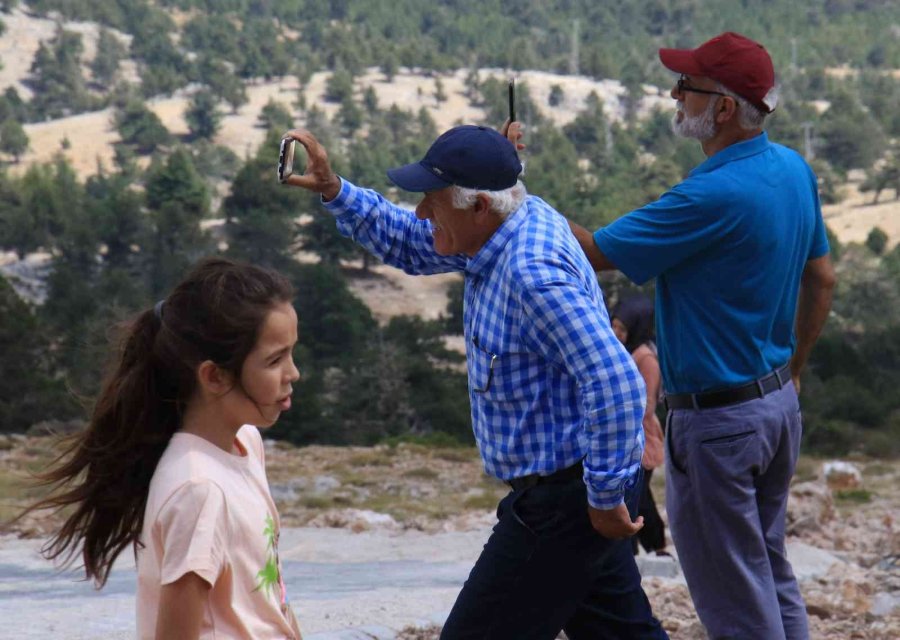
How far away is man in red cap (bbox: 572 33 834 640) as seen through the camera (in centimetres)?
322

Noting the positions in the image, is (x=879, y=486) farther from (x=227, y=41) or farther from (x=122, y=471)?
(x=227, y=41)

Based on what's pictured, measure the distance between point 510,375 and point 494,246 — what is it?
0.83 ft

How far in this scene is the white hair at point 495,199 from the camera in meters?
2.88

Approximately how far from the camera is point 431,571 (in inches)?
298

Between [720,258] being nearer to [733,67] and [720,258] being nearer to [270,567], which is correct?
[733,67]

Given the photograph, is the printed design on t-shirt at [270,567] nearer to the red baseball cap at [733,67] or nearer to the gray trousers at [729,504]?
the gray trousers at [729,504]

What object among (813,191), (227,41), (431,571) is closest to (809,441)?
(431,571)

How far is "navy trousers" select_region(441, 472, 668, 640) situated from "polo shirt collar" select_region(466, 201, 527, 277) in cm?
44

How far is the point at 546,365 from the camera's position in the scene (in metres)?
2.81

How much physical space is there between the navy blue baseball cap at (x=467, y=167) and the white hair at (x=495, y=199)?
0.01 metres

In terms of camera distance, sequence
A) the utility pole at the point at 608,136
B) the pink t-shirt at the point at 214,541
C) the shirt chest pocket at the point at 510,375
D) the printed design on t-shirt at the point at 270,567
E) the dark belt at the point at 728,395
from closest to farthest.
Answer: the pink t-shirt at the point at 214,541 < the printed design on t-shirt at the point at 270,567 < the shirt chest pocket at the point at 510,375 < the dark belt at the point at 728,395 < the utility pole at the point at 608,136

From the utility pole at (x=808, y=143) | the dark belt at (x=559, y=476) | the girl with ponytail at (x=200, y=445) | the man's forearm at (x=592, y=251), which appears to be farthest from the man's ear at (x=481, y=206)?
the utility pole at (x=808, y=143)

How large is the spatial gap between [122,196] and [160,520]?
1585 inches

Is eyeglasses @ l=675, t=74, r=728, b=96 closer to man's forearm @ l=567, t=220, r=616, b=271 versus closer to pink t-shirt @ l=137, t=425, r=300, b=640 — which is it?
man's forearm @ l=567, t=220, r=616, b=271
